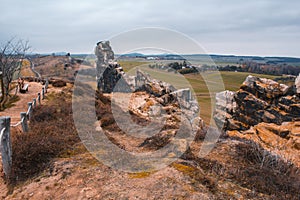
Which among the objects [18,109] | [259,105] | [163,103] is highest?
[259,105]

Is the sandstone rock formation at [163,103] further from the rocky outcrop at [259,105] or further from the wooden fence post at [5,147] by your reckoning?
the wooden fence post at [5,147]

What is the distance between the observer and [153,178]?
5.47 metres

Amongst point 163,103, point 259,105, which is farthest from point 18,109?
point 259,105

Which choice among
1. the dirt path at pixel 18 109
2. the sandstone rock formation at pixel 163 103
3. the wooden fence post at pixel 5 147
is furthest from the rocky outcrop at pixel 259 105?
the wooden fence post at pixel 5 147

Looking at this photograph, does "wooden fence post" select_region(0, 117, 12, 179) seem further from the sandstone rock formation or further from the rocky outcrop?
the rocky outcrop

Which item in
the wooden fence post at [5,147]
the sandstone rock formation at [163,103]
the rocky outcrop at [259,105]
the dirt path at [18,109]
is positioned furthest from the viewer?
the rocky outcrop at [259,105]

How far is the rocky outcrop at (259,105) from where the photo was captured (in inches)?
616

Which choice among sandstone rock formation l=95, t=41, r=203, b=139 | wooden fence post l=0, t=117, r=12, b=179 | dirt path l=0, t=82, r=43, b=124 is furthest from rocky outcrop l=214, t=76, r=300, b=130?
wooden fence post l=0, t=117, r=12, b=179

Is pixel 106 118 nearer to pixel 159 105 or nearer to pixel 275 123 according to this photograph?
pixel 159 105

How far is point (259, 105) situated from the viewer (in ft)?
55.4

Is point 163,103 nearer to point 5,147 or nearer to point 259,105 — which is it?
point 259,105

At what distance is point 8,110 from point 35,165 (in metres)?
10.4

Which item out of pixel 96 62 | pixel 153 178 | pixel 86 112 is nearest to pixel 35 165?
pixel 153 178

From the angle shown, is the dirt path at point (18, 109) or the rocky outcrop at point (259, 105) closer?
the dirt path at point (18, 109)
